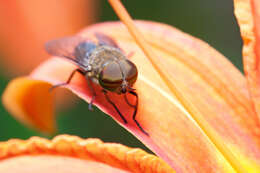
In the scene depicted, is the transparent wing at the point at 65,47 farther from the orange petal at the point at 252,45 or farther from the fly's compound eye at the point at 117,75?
the orange petal at the point at 252,45

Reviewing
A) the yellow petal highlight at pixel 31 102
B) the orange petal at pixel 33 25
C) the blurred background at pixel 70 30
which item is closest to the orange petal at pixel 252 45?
the yellow petal highlight at pixel 31 102

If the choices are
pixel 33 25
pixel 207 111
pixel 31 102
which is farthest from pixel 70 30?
pixel 207 111

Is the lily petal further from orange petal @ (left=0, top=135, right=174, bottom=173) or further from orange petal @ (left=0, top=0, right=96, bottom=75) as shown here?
orange petal @ (left=0, top=0, right=96, bottom=75)

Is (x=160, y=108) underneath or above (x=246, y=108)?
above

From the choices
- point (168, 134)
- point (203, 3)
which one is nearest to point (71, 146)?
point (168, 134)

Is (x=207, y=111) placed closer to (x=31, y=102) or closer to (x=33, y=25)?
(x=31, y=102)

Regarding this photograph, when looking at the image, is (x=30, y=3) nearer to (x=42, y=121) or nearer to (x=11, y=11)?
(x=11, y=11)
